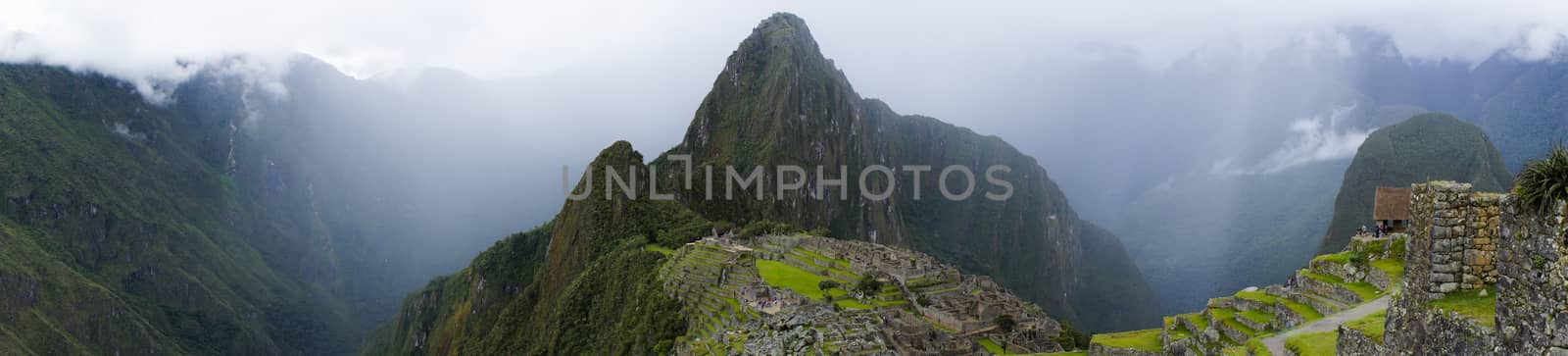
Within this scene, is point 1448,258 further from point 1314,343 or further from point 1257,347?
point 1257,347

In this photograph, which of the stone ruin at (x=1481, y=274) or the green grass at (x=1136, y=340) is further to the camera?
the green grass at (x=1136, y=340)

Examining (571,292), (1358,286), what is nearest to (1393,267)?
(1358,286)

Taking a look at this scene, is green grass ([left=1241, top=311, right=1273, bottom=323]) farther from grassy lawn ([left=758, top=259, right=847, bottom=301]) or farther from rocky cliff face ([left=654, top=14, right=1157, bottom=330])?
rocky cliff face ([left=654, top=14, right=1157, bottom=330])

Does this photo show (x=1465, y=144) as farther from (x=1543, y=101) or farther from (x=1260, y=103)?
(x=1260, y=103)

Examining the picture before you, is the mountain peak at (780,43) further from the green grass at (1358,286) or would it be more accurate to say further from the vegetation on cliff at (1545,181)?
the vegetation on cliff at (1545,181)

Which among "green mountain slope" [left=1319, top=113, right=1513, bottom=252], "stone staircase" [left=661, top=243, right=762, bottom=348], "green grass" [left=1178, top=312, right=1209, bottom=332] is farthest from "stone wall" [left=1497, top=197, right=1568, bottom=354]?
"green mountain slope" [left=1319, top=113, right=1513, bottom=252]

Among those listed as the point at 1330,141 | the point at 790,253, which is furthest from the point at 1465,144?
the point at 790,253

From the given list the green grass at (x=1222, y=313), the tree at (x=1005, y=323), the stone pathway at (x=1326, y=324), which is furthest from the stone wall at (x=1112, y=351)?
the tree at (x=1005, y=323)
